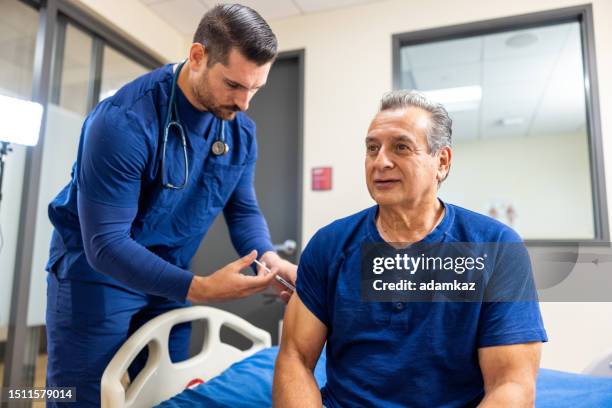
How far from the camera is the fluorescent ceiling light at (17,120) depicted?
1.34 metres

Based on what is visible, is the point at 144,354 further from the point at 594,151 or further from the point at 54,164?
the point at 594,151

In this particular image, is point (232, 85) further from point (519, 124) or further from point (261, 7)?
point (519, 124)

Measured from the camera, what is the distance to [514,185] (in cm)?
606

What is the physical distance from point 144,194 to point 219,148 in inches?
9.7

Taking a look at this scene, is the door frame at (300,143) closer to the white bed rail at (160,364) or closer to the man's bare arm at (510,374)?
the white bed rail at (160,364)

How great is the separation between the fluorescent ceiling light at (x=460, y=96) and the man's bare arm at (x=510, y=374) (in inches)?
140

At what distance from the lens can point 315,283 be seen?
3.46 ft

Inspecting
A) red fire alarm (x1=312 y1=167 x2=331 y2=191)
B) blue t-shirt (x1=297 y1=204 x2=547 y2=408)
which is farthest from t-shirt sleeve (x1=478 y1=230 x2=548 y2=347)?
red fire alarm (x1=312 y1=167 x2=331 y2=191)

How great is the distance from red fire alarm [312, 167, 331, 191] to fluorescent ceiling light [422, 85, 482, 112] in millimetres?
1961

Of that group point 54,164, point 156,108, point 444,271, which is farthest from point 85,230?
point 54,164

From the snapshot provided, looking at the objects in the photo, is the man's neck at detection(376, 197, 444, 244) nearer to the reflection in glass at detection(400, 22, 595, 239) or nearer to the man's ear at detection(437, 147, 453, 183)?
the man's ear at detection(437, 147, 453, 183)

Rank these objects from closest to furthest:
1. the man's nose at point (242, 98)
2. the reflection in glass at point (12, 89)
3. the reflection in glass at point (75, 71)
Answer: the man's nose at point (242, 98) → the reflection in glass at point (12, 89) → the reflection in glass at point (75, 71)

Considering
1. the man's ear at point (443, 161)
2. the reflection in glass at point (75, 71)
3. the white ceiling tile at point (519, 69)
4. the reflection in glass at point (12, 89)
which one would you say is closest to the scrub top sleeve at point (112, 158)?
the man's ear at point (443, 161)

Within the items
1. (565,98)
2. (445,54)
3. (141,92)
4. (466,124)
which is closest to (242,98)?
(141,92)
